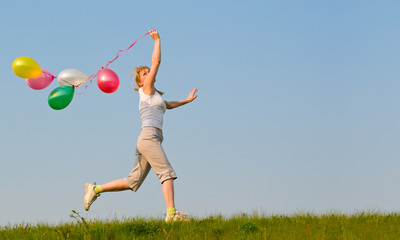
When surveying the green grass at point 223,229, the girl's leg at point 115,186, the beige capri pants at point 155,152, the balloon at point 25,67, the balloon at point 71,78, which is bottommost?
the green grass at point 223,229

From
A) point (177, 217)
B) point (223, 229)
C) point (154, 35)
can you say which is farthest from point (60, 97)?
point (223, 229)

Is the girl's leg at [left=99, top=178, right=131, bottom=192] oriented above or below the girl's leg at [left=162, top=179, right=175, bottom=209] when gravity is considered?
above

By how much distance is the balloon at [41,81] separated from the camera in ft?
26.1

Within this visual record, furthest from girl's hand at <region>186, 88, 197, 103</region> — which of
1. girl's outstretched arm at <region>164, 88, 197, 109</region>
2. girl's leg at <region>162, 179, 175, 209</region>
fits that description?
girl's leg at <region>162, 179, 175, 209</region>

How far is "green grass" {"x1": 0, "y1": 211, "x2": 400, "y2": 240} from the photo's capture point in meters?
5.34

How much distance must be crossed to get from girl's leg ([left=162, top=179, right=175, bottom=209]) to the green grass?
0.33 m

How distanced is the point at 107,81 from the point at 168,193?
7.29 ft

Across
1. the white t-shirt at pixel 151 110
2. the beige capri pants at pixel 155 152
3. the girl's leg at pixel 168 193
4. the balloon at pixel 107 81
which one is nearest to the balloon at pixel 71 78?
the balloon at pixel 107 81

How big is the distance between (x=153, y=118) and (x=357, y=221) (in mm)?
3481

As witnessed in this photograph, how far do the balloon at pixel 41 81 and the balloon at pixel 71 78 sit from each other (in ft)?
0.76

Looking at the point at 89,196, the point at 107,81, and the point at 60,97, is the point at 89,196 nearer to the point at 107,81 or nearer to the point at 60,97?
the point at 60,97

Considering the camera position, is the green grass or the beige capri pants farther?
the beige capri pants

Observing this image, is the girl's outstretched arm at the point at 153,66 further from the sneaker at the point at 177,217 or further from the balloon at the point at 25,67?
the balloon at the point at 25,67

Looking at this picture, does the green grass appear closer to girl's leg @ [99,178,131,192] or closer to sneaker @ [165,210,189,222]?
sneaker @ [165,210,189,222]
